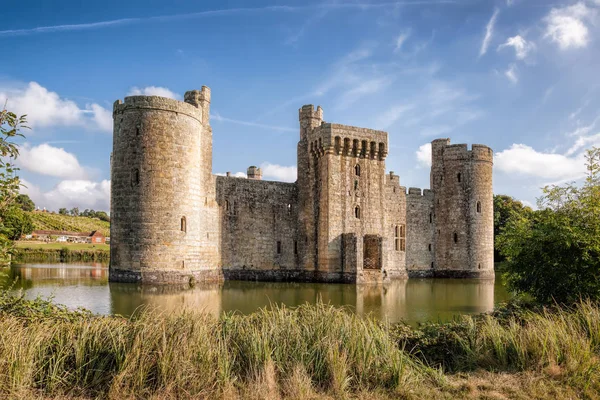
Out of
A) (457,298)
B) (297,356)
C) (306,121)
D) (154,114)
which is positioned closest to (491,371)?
(297,356)

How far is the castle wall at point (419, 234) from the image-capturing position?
3562 centimetres

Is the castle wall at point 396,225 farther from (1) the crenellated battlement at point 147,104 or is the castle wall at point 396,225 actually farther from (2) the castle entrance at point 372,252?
(1) the crenellated battlement at point 147,104

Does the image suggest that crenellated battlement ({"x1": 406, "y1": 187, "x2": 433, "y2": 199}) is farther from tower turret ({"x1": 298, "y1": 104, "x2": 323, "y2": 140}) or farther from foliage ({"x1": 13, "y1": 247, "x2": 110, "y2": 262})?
foliage ({"x1": 13, "y1": 247, "x2": 110, "y2": 262})

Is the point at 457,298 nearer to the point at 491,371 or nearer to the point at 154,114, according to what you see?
the point at 491,371

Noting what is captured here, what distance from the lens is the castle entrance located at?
99.5 ft

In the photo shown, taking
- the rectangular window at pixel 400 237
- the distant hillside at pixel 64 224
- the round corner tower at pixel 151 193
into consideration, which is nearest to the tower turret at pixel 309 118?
the round corner tower at pixel 151 193

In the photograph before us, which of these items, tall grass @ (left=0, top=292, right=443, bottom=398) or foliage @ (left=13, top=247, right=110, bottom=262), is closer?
tall grass @ (left=0, top=292, right=443, bottom=398)

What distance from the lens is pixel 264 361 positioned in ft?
24.0

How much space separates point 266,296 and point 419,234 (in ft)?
59.6

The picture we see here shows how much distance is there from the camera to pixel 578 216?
13.5 meters

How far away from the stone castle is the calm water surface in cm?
195

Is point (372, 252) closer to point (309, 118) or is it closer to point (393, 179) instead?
A: point (393, 179)

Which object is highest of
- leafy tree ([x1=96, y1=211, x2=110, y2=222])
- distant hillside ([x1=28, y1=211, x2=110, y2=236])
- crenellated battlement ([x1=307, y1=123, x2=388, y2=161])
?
crenellated battlement ([x1=307, y1=123, x2=388, y2=161])

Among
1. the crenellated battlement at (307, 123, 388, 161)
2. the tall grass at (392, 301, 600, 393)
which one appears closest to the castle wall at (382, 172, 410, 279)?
the crenellated battlement at (307, 123, 388, 161)
